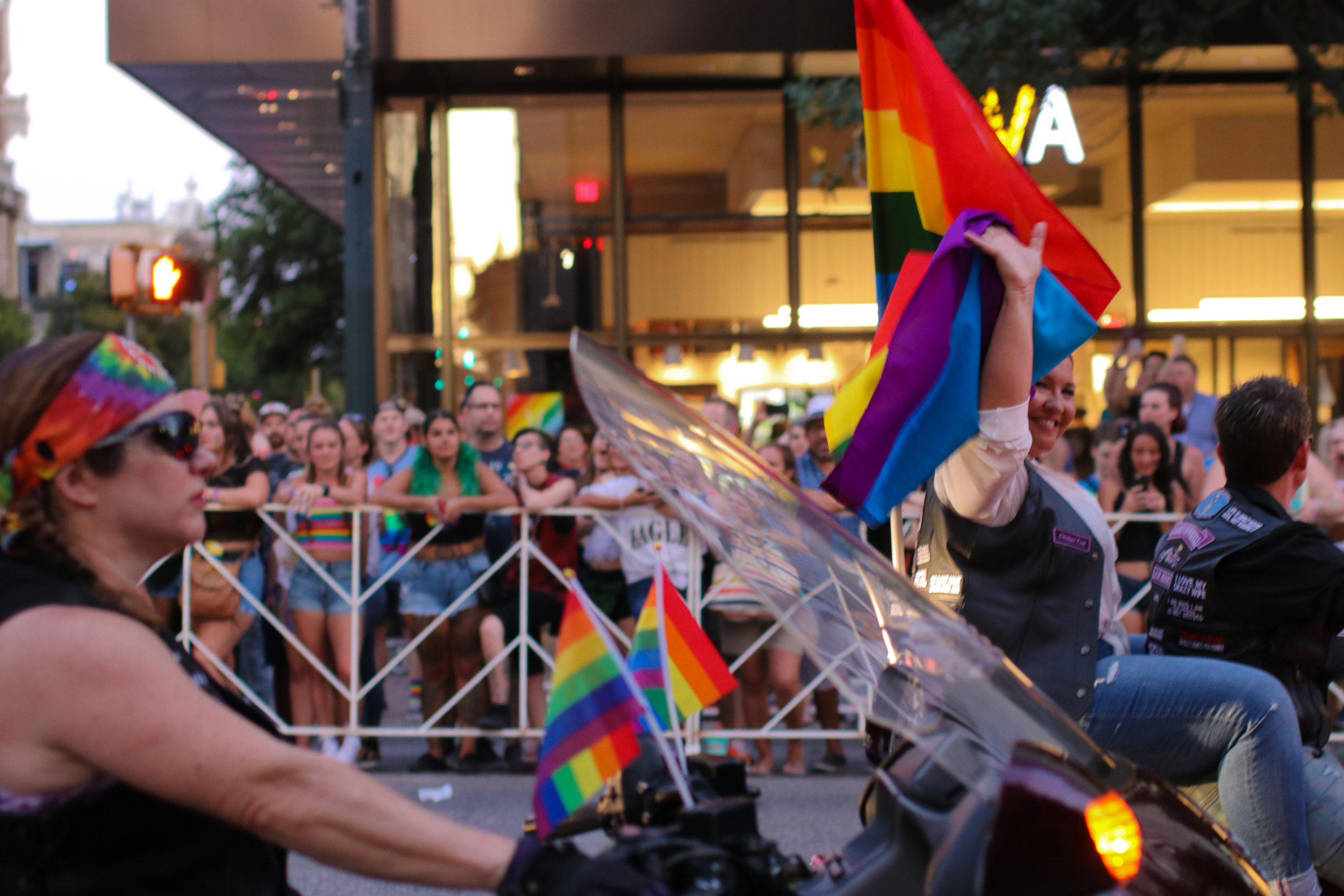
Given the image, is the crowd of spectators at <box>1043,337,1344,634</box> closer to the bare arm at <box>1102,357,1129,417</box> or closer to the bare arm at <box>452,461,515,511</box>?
the bare arm at <box>1102,357,1129,417</box>

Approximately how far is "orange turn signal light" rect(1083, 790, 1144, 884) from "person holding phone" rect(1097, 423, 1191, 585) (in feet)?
16.5

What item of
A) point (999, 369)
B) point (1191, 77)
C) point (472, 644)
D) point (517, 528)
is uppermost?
point (1191, 77)

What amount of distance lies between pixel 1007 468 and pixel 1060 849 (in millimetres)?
978

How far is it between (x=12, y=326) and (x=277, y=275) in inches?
1040

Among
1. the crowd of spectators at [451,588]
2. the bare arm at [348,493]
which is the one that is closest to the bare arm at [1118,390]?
the crowd of spectators at [451,588]

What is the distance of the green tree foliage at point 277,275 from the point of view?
1145 inches

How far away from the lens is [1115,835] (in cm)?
174

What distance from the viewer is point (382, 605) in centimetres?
695

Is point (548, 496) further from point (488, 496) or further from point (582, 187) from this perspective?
point (582, 187)

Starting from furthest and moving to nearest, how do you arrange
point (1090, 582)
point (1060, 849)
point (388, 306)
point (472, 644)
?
1. point (388, 306)
2. point (472, 644)
3. point (1090, 582)
4. point (1060, 849)

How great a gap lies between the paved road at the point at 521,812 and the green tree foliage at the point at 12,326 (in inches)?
1885

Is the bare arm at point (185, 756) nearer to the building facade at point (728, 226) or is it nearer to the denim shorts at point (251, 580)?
the denim shorts at point (251, 580)

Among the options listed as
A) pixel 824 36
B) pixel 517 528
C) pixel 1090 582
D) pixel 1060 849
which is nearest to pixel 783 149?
pixel 824 36

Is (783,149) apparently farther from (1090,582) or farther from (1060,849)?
(1060,849)
